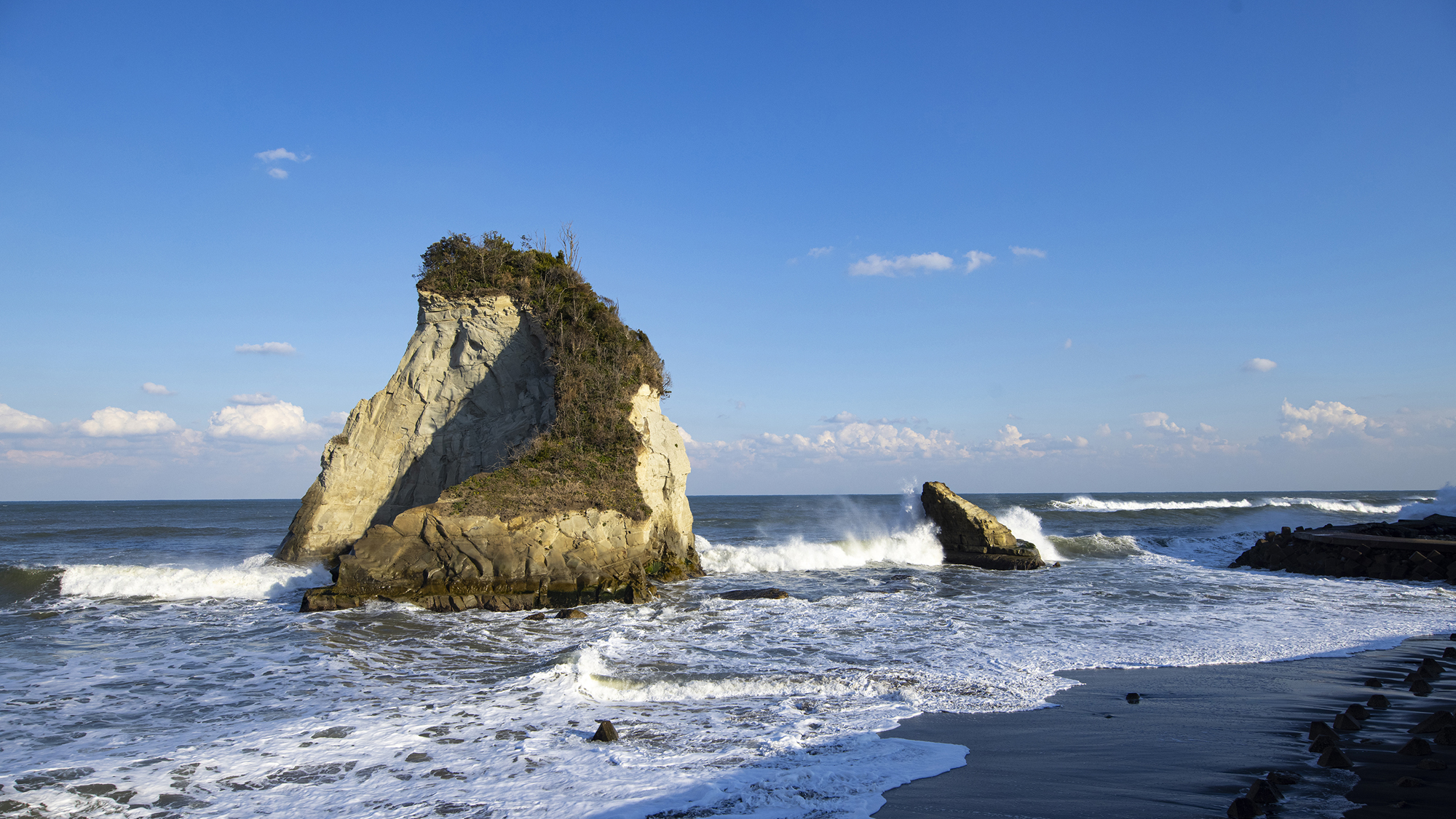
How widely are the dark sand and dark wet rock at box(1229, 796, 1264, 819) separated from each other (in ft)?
0.46

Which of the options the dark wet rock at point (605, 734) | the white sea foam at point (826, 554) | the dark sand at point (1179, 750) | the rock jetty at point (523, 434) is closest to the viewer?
the dark sand at point (1179, 750)

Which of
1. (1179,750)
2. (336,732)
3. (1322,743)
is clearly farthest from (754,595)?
(1322,743)

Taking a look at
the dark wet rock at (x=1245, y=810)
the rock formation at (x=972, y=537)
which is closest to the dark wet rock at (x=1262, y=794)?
the dark wet rock at (x=1245, y=810)

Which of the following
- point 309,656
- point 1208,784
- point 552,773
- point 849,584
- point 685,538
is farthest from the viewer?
point 685,538

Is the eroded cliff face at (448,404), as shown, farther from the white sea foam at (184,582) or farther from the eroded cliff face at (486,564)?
the eroded cliff face at (486,564)

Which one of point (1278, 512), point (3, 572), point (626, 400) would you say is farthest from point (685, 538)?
point (1278, 512)

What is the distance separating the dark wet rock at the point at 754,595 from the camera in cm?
1458

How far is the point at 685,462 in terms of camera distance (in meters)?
19.3

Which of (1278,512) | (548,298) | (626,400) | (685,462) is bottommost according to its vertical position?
(1278,512)

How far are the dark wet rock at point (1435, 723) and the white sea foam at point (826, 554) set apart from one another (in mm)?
15620

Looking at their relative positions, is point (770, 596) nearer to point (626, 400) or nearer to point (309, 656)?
point (626, 400)

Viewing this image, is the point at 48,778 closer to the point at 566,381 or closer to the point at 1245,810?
the point at 1245,810

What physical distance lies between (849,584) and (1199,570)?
11836 mm

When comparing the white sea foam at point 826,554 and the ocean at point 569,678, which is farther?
the white sea foam at point 826,554
